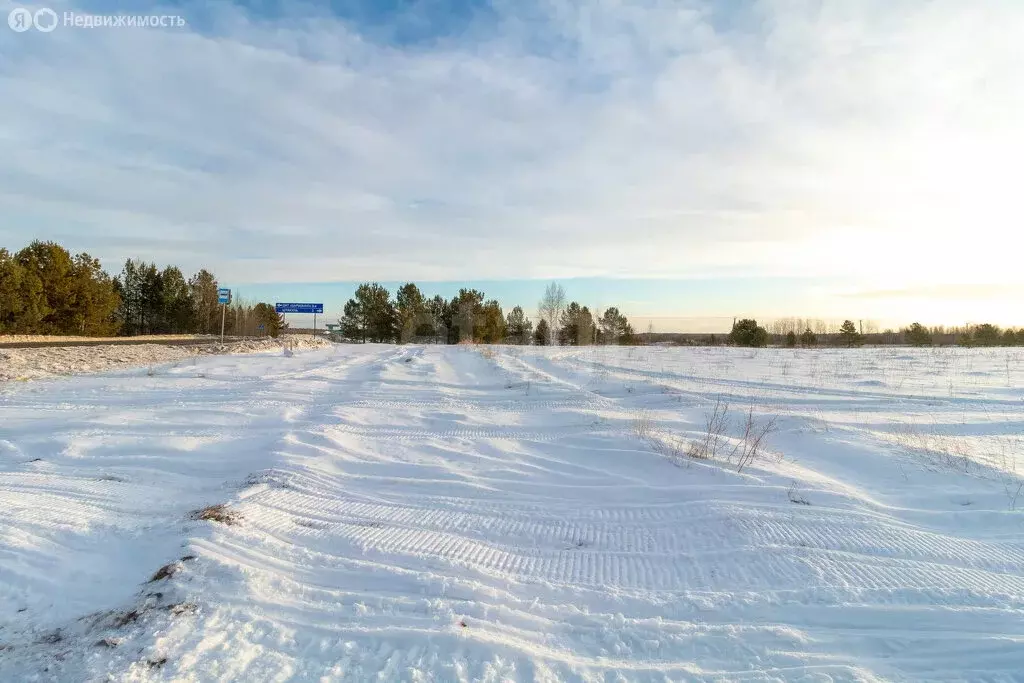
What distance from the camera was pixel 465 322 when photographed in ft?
131

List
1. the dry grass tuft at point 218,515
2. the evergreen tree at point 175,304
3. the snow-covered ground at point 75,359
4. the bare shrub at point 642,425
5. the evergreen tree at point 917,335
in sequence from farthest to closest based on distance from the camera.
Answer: the evergreen tree at point 175,304
the evergreen tree at point 917,335
the snow-covered ground at point 75,359
the bare shrub at point 642,425
the dry grass tuft at point 218,515

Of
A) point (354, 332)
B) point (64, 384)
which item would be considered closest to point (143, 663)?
point (64, 384)

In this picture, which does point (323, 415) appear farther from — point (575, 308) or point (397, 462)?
point (575, 308)

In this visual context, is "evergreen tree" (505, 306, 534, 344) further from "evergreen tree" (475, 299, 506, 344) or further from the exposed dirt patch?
the exposed dirt patch

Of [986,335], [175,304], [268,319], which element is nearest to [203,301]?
[175,304]

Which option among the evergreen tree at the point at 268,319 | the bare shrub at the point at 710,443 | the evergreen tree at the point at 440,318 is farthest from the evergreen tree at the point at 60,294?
the bare shrub at the point at 710,443

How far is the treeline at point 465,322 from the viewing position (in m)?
40.1

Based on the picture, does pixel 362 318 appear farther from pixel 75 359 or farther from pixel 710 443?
pixel 710 443

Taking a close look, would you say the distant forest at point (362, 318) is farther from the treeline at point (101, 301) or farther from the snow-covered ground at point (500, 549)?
the snow-covered ground at point (500, 549)

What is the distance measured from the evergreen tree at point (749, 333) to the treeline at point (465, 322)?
8.39 meters

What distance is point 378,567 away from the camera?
3346 mm

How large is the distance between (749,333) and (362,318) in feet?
96.9

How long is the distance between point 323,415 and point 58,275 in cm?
3463

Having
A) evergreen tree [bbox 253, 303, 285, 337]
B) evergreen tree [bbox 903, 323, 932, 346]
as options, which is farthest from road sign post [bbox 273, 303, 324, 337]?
evergreen tree [bbox 903, 323, 932, 346]
